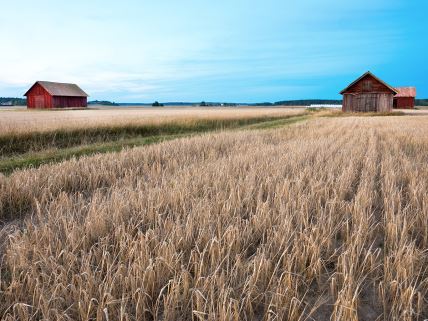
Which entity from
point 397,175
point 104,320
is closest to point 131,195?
point 104,320

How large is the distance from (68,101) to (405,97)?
5745 centimetres

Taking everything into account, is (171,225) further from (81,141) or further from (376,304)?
(81,141)

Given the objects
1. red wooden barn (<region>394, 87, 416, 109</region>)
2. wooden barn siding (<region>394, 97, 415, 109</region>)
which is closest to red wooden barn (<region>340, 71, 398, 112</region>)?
red wooden barn (<region>394, 87, 416, 109</region>)

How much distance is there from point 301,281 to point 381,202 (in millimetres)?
2572

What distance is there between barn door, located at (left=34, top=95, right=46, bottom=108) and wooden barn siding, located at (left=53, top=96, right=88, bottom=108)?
2034 millimetres

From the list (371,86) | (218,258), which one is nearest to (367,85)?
(371,86)

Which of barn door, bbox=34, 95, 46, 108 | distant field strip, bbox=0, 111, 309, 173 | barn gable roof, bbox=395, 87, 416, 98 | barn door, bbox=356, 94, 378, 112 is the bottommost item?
distant field strip, bbox=0, 111, 309, 173

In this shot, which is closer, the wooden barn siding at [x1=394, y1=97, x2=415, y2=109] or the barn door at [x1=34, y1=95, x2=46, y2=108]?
the barn door at [x1=34, y1=95, x2=46, y2=108]

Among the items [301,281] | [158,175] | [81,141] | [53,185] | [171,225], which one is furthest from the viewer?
[81,141]

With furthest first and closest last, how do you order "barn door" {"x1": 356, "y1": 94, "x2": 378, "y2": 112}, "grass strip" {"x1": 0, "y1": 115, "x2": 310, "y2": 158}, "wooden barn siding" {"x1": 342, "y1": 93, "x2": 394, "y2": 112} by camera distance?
"barn door" {"x1": 356, "y1": 94, "x2": 378, "y2": 112}, "wooden barn siding" {"x1": 342, "y1": 93, "x2": 394, "y2": 112}, "grass strip" {"x1": 0, "y1": 115, "x2": 310, "y2": 158}

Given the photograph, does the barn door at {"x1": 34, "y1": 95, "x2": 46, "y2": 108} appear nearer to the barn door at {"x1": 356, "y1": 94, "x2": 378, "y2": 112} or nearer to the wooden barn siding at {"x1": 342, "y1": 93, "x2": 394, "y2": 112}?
the wooden barn siding at {"x1": 342, "y1": 93, "x2": 394, "y2": 112}

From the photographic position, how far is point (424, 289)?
8.43 ft

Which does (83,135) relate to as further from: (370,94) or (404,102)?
(404,102)

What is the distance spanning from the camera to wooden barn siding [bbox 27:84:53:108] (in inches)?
2172
